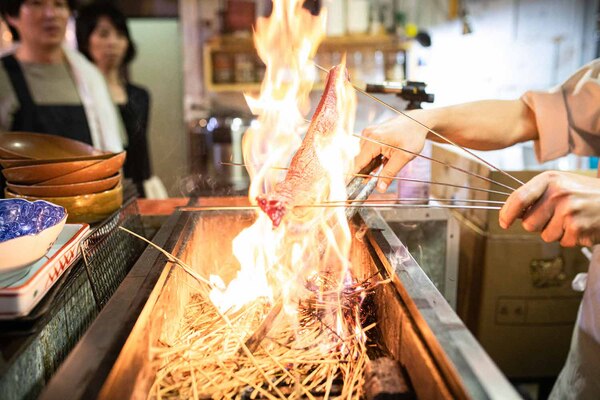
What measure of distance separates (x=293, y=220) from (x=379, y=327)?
1.58ft

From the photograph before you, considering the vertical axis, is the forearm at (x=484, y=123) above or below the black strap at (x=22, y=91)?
below

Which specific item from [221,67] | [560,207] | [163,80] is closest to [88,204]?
[560,207]

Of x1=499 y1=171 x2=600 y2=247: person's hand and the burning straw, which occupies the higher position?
x1=499 y1=171 x2=600 y2=247: person's hand

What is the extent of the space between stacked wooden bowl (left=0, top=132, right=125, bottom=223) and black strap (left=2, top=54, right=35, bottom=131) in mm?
1752

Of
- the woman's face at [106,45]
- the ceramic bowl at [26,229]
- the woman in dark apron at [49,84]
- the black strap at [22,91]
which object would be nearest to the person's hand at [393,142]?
the ceramic bowl at [26,229]

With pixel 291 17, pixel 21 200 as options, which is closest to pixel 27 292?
pixel 21 200

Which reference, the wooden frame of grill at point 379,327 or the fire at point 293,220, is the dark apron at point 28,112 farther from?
the wooden frame of grill at point 379,327

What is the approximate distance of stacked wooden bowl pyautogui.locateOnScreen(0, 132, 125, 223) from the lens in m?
1.77

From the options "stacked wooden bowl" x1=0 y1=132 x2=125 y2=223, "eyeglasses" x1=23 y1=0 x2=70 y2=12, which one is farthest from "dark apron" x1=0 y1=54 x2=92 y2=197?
"stacked wooden bowl" x1=0 y1=132 x2=125 y2=223

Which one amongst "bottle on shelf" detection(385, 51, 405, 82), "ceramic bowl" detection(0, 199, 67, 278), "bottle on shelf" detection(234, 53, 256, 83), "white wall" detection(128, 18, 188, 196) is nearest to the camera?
"ceramic bowl" detection(0, 199, 67, 278)

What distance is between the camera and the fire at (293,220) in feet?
5.47

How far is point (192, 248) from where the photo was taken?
1.91 meters

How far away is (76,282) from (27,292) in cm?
29

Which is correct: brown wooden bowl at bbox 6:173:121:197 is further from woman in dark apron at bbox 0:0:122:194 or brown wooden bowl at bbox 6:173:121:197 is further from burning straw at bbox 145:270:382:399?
woman in dark apron at bbox 0:0:122:194
